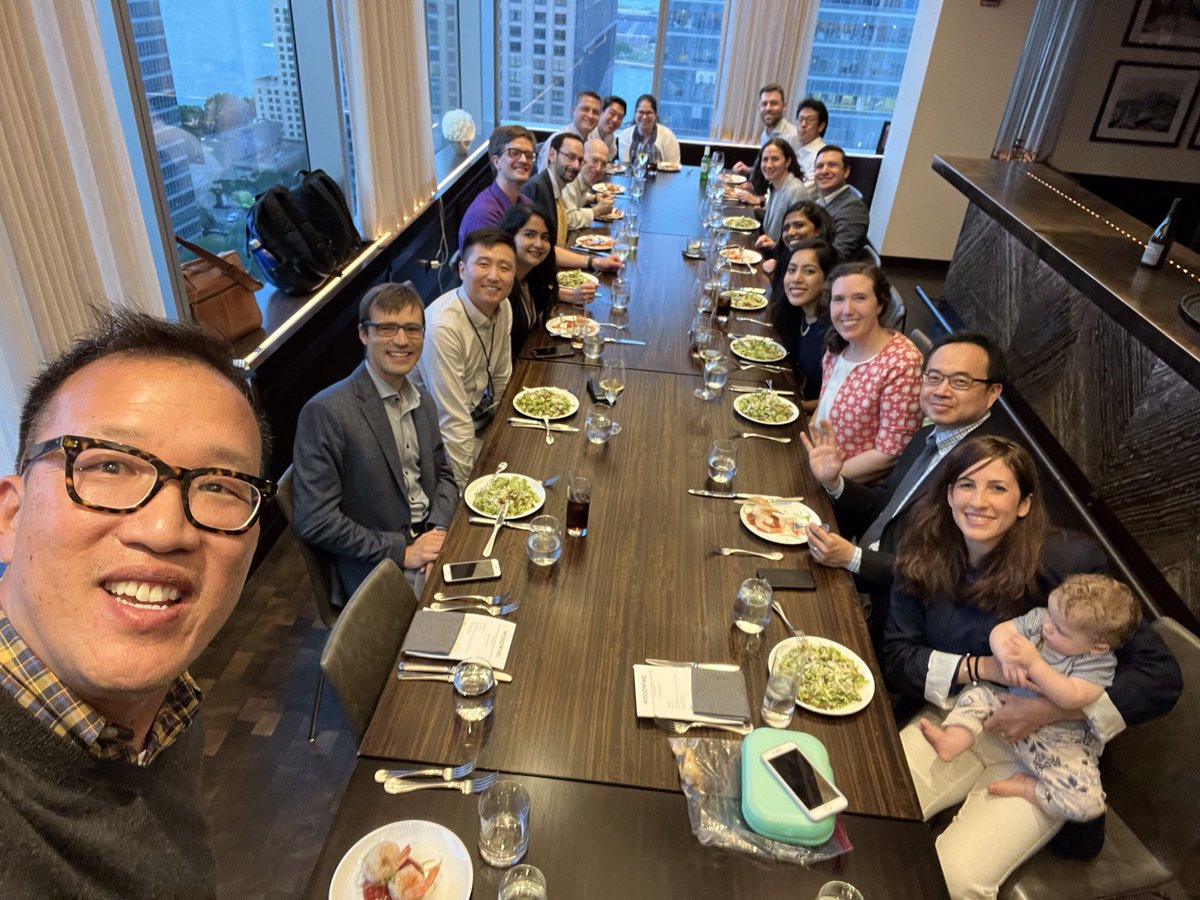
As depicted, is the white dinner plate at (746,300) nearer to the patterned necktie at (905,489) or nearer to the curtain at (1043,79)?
the patterned necktie at (905,489)

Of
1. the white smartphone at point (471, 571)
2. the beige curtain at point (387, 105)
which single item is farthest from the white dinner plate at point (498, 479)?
the beige curtain at point (387, 105)

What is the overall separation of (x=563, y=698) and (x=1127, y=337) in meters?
3.17

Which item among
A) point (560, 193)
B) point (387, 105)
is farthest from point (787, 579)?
point (387, 105)

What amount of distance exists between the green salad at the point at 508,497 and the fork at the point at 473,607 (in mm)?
343

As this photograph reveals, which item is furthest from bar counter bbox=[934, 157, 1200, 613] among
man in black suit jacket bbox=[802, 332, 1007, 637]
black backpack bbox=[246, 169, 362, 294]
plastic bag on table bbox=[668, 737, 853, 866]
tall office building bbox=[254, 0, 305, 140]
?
tall office building bbox=[254, 0, 305, 140]

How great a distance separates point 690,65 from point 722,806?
7.72 meters

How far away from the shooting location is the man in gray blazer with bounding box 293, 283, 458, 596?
217cm

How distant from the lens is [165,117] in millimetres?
2859

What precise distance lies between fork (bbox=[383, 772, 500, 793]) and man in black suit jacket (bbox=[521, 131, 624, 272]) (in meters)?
3.07

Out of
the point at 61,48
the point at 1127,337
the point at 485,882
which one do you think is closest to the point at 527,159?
the point at 61,48

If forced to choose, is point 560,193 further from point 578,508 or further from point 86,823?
point 86,823

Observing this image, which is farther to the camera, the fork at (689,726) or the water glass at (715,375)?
the water glass at (715,375)

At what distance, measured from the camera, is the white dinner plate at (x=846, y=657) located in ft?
5.23

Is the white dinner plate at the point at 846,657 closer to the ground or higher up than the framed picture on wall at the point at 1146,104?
closer to the ground
